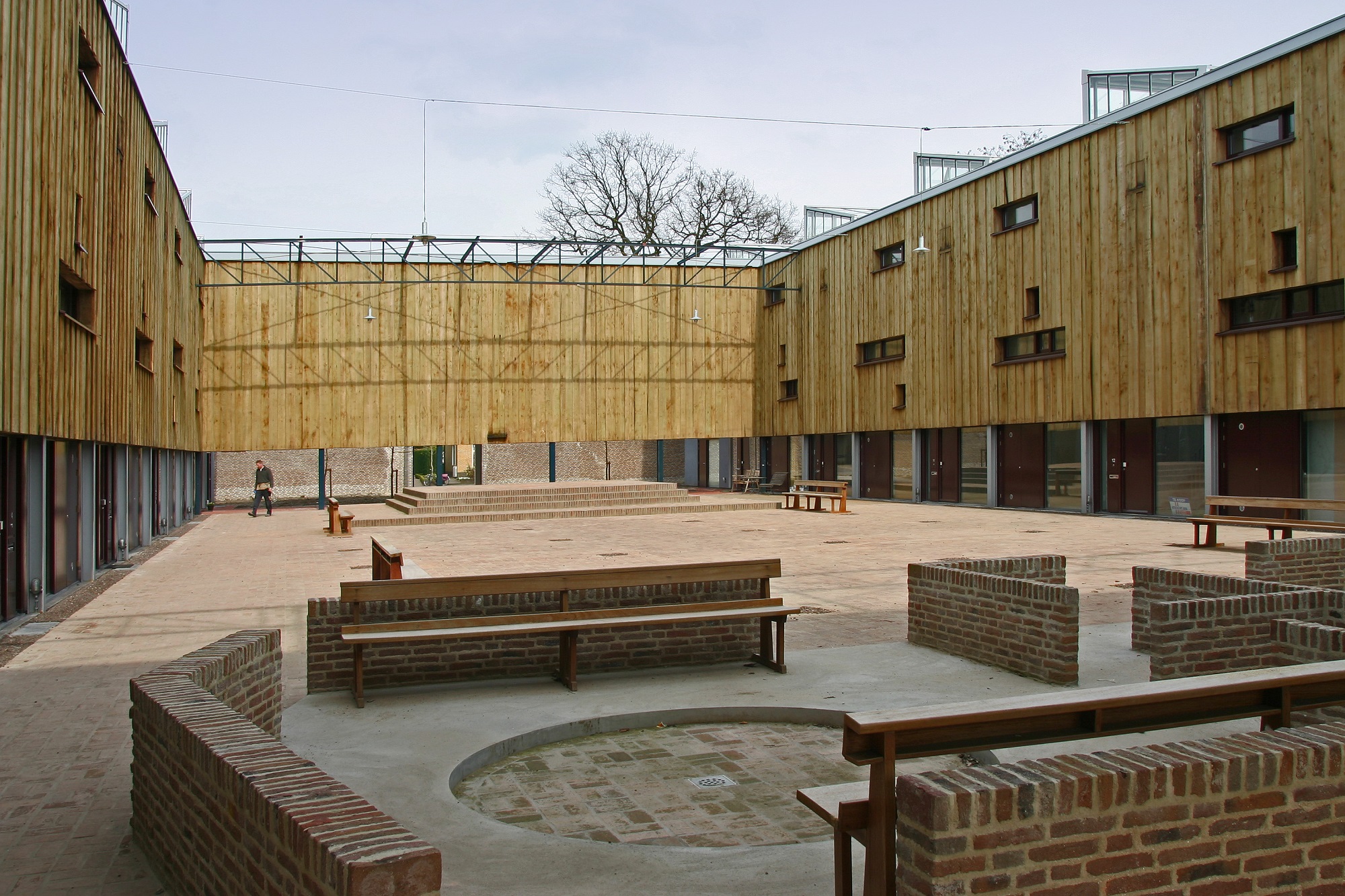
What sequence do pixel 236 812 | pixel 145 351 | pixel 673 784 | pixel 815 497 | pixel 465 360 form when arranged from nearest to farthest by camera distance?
1. pixel 236 812
2. pixel 673 784
3. pixel 145 351
4. pixel 815 497
5. pixel 465 360

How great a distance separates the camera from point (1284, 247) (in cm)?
1839

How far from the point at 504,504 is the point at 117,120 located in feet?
40.6

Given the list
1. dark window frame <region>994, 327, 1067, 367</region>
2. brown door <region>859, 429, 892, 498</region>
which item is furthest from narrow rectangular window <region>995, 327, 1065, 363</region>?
brown door <region>859, 429, 892, 498</region>

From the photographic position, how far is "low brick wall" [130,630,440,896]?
256cm

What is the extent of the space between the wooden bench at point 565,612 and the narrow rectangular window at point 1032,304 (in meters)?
18.5

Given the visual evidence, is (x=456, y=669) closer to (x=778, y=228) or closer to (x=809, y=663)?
(x=809, y=663)

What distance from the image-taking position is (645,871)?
3.78 metres

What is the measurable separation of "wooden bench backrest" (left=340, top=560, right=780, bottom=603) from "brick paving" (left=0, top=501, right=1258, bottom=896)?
0.93 meters

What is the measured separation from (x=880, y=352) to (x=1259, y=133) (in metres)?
12.5

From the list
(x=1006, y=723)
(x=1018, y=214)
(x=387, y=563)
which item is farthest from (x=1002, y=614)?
(x=1018, y=214)

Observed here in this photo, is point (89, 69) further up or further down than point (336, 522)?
further up

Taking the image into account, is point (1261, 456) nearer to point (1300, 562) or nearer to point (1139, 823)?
point (1300, 562)

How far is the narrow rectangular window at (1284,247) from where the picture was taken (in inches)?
718

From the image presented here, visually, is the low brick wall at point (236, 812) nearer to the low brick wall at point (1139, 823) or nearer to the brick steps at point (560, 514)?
the low brick wall at point (1139, 823)
